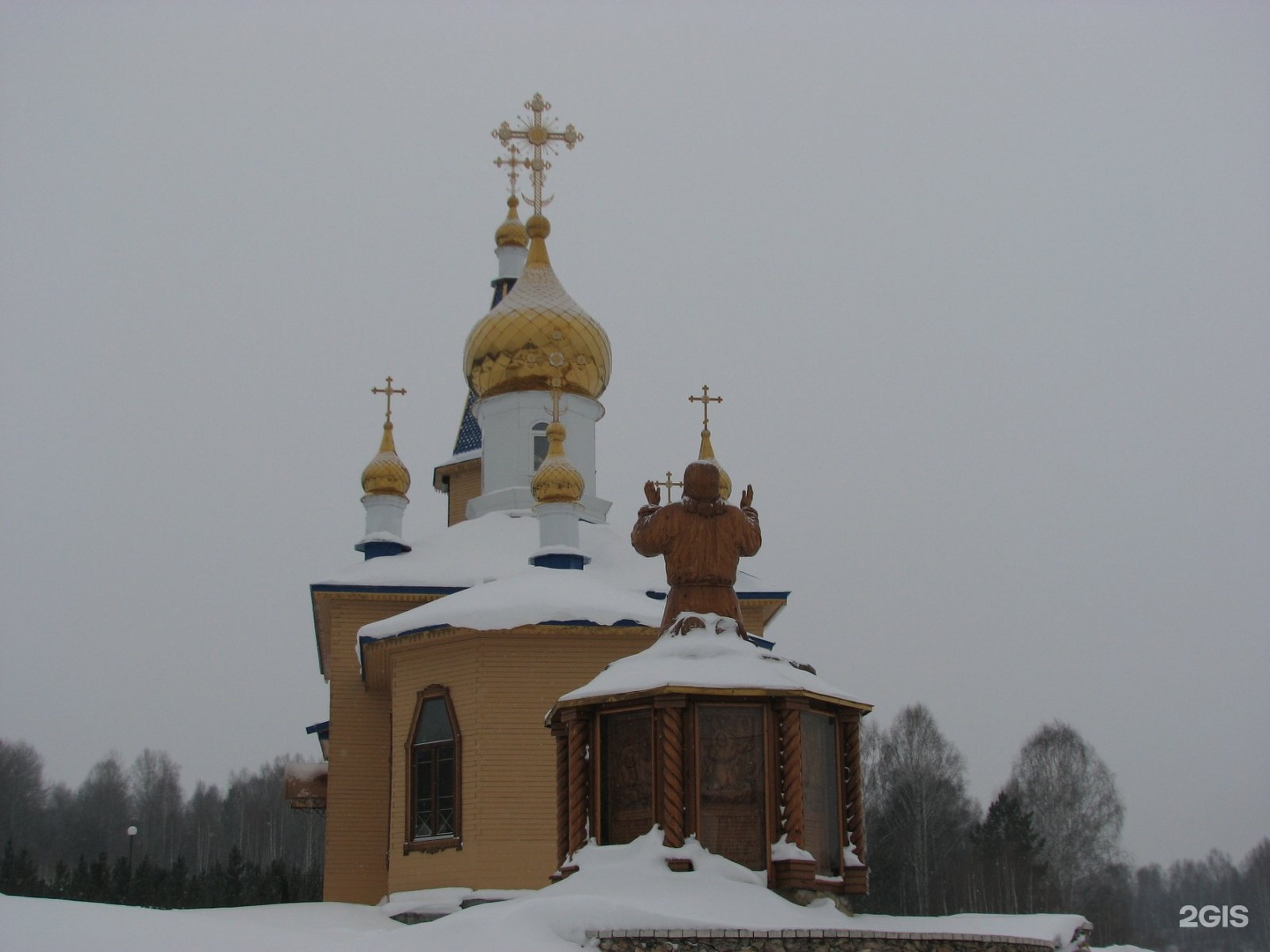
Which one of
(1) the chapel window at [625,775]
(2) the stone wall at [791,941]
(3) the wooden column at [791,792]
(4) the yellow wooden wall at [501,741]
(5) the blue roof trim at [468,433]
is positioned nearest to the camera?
(2) the stone wall at [791,941]

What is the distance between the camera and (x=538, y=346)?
2383 cm

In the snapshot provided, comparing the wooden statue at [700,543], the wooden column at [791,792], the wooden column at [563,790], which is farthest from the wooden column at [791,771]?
the wooden column at [563,790]

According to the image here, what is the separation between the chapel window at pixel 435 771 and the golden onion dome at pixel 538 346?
7.33m

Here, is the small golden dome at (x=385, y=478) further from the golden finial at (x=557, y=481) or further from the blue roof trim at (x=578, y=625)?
the blue roof trim at (x=578, y=625)

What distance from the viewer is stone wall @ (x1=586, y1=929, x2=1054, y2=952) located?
366 inches

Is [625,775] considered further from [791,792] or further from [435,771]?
[435,771]

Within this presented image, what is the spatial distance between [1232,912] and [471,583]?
35.3 ft

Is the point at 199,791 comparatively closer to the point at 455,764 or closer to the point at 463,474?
the point at 463,474

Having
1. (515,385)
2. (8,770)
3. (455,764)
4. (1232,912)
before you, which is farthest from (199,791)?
(1232,912)

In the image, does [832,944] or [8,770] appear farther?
[8,770]

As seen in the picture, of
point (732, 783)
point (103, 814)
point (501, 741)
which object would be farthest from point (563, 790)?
point (103, 814)

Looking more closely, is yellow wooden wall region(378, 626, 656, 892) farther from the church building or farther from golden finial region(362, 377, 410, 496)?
golden finial region(362, 377, 410, 496)

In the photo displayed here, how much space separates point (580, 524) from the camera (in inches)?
887

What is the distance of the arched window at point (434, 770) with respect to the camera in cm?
1750
